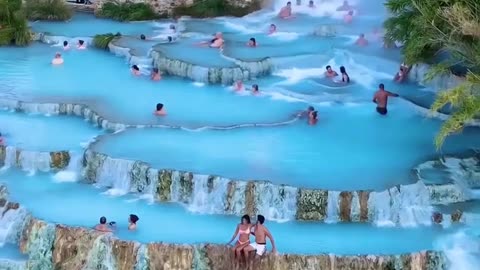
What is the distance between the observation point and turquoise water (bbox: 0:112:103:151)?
1772 cm

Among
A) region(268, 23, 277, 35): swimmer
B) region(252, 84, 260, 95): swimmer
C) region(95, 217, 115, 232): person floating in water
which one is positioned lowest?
region(95, 217, 115, 232): person floating in water

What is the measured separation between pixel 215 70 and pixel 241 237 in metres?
9.40

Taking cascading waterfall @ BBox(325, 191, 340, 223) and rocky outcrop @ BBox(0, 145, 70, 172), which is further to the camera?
rocky outcrop @ BBox(0, 145, 70, 172)

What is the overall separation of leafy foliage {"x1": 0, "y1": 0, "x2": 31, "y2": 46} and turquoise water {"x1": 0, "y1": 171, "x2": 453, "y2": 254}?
10.6 meters

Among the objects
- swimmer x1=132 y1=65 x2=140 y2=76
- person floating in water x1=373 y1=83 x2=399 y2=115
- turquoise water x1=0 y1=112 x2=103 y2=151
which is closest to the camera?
turquoise water x1=0 y1=112 x2=103 y2=151

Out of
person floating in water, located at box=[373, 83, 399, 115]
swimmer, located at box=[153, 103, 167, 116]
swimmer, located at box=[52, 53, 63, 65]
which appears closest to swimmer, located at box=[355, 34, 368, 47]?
person floating in water, located at box=[373, 83, 399, 115]

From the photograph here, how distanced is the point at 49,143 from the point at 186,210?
4251 mm

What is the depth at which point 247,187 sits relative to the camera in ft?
49.6

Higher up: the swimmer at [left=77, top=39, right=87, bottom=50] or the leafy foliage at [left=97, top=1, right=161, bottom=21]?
the leafy foliage at [left=97, top=1, right=161, bottom=21]

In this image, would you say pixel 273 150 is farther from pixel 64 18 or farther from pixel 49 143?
pixel 64 18

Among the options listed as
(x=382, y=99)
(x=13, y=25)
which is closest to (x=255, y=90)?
(x=382, y=99)

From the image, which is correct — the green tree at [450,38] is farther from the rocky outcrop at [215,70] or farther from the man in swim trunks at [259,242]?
the rocky outcrop at [215,70]

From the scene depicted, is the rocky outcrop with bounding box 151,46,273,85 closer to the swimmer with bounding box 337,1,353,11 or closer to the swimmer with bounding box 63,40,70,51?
the swimmer with bounding box 63,40,70,51

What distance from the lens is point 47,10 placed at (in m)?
28.7
